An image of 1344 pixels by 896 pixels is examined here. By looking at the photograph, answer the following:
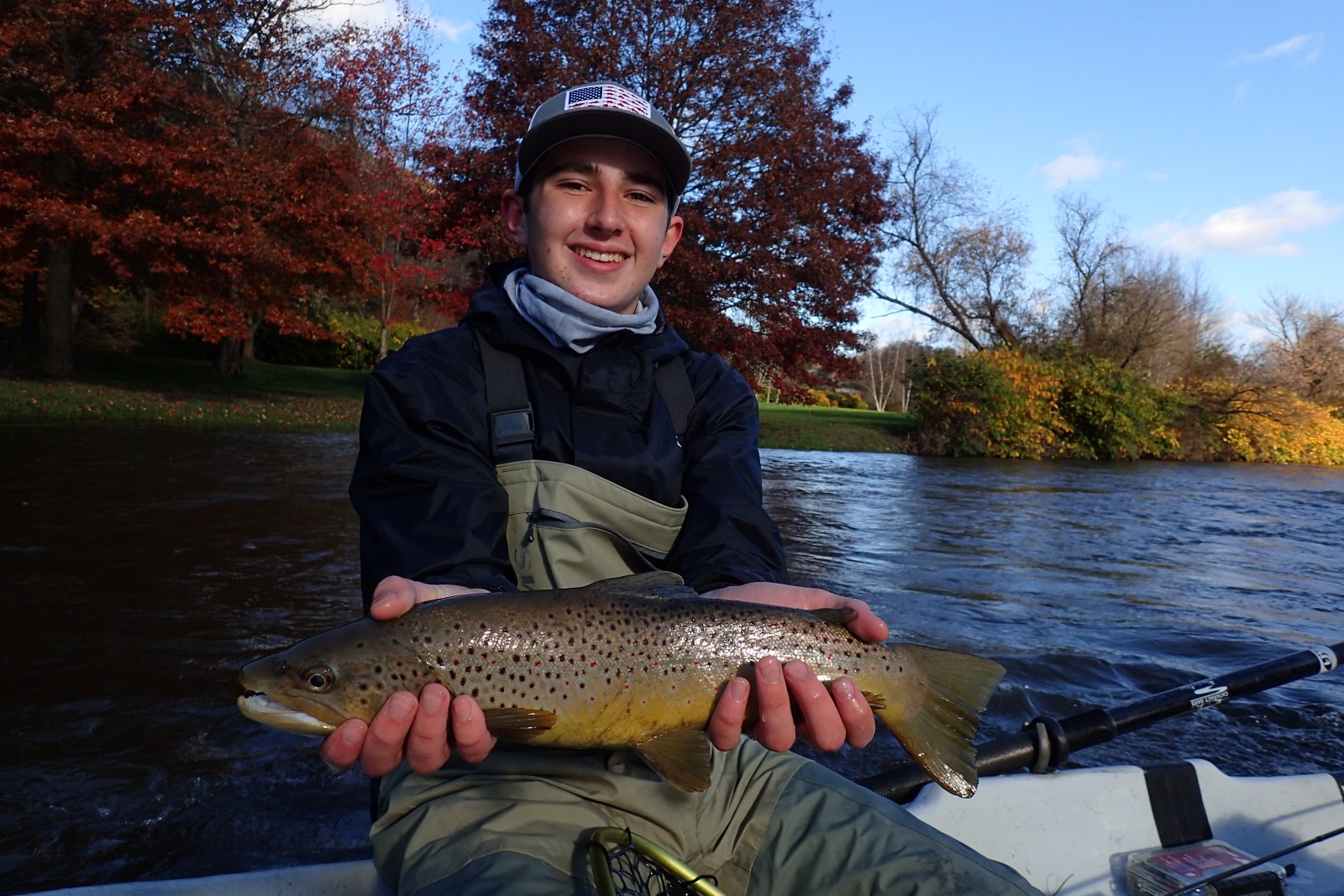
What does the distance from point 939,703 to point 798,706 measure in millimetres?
374

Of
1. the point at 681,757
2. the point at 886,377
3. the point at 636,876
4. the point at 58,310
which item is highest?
the point at 886,377

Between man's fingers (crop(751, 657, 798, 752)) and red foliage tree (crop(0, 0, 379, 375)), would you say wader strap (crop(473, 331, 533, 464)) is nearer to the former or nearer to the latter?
man's fingers (crop(751, 657, 798, 752))

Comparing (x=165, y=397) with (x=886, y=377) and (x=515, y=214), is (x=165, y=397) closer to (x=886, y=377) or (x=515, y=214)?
(x=515, y=214)

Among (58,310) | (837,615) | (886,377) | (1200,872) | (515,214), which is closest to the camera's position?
(837,615)

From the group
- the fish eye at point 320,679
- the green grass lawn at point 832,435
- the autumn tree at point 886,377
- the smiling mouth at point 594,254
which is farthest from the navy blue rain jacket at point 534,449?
the autumn tree at point 886,377

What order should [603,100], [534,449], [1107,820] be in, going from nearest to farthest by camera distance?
[534,449] < [603,100] < [1107,820]

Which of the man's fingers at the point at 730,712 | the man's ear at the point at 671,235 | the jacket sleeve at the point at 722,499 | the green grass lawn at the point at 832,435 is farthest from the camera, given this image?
the green grass lawn at the point at 832,435

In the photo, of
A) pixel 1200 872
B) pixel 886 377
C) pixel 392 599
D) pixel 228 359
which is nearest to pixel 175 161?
pixel 228 359

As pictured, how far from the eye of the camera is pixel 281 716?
83.3 inches

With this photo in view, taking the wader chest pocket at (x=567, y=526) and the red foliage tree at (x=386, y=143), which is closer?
the wader chest pocket at (x=567, y=526)

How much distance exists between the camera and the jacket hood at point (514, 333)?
297 centimetres

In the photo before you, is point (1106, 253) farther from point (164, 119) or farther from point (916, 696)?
point (916, 696)

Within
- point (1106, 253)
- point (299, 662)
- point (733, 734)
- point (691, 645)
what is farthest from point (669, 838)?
point (1106, 253)

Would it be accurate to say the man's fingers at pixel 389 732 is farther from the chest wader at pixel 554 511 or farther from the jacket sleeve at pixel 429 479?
the chest wader at pixel 554 511
